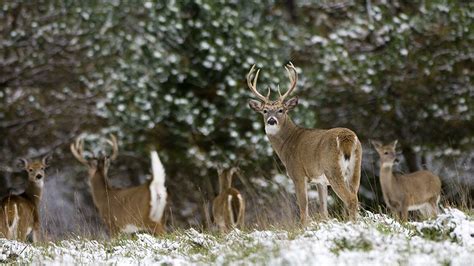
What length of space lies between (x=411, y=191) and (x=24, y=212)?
5.45 metres

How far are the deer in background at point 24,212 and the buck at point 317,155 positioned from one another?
9.29 ft

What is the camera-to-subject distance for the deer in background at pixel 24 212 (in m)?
10.9

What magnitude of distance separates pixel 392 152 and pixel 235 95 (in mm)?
3423

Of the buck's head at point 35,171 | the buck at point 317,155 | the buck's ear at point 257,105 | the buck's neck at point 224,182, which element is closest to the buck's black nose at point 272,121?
the buck at point 317,155

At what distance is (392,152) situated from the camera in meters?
14.2

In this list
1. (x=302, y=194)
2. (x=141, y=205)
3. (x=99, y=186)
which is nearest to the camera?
(x=302, y=194)

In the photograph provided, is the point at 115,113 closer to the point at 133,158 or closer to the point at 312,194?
the point at 133,158

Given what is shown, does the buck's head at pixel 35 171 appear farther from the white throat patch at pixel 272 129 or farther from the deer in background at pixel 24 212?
the white throat patch at pixel 272 129

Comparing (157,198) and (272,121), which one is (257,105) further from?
(157,198)

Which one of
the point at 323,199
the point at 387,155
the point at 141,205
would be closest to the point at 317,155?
the point at 323,199

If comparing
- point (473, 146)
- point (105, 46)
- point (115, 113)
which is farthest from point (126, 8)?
point (473, 146)

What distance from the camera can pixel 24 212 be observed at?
1144 cm

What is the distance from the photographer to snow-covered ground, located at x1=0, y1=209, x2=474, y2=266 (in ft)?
18.3

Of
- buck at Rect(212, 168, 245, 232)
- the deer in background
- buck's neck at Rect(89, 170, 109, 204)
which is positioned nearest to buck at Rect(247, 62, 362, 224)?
buck at Rect(212, 168, 245, 232)
